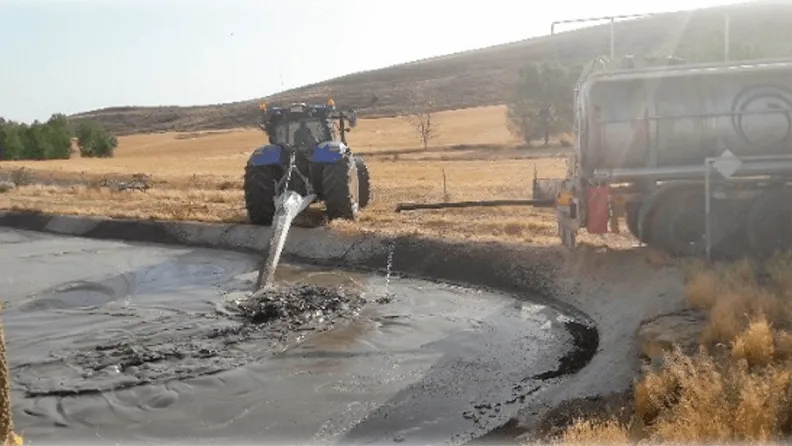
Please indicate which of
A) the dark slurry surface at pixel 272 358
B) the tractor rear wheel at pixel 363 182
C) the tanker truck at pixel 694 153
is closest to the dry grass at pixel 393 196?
the tractor rear wheel at pixel 363 182

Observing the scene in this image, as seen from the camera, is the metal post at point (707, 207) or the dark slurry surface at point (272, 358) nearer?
the dark slurry surface at point (272, 358)

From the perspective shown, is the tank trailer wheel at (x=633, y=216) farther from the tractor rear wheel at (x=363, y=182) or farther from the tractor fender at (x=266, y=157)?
the tractor rear wheel at (x=363, y=182)

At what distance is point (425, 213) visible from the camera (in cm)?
2088

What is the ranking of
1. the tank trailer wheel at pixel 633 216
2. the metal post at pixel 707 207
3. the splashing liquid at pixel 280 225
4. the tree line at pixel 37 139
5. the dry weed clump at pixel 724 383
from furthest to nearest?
the tree line at pixel 37 139 < the splashing liquid at pixel 280 225 < the tank trailer wheel at pixel 633 216 < the metal post at pixel 707 207 < the dry weed clump at pixel 724 383

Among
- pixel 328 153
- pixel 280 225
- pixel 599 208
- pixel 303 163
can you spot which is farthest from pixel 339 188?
pixel 599 208

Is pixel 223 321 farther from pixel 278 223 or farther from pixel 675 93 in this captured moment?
pixel 675 93

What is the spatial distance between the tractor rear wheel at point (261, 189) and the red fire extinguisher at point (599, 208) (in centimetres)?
768

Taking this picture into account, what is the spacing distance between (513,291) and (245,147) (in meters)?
67.4

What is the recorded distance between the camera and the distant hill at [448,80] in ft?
363

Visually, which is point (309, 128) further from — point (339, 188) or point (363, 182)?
point (363, 182)

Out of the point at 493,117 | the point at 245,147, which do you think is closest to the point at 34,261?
the point at 245,147

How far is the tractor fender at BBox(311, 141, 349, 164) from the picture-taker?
1769 centimetres

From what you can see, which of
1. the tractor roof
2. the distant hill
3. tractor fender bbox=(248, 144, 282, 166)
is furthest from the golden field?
the distant hill

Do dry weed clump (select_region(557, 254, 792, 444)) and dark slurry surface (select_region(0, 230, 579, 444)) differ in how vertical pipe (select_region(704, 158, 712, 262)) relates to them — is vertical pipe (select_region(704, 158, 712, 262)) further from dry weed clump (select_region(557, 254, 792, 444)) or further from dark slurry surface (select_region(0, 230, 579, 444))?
dark slurry surface (select_region(0, 230, 579, 444))
